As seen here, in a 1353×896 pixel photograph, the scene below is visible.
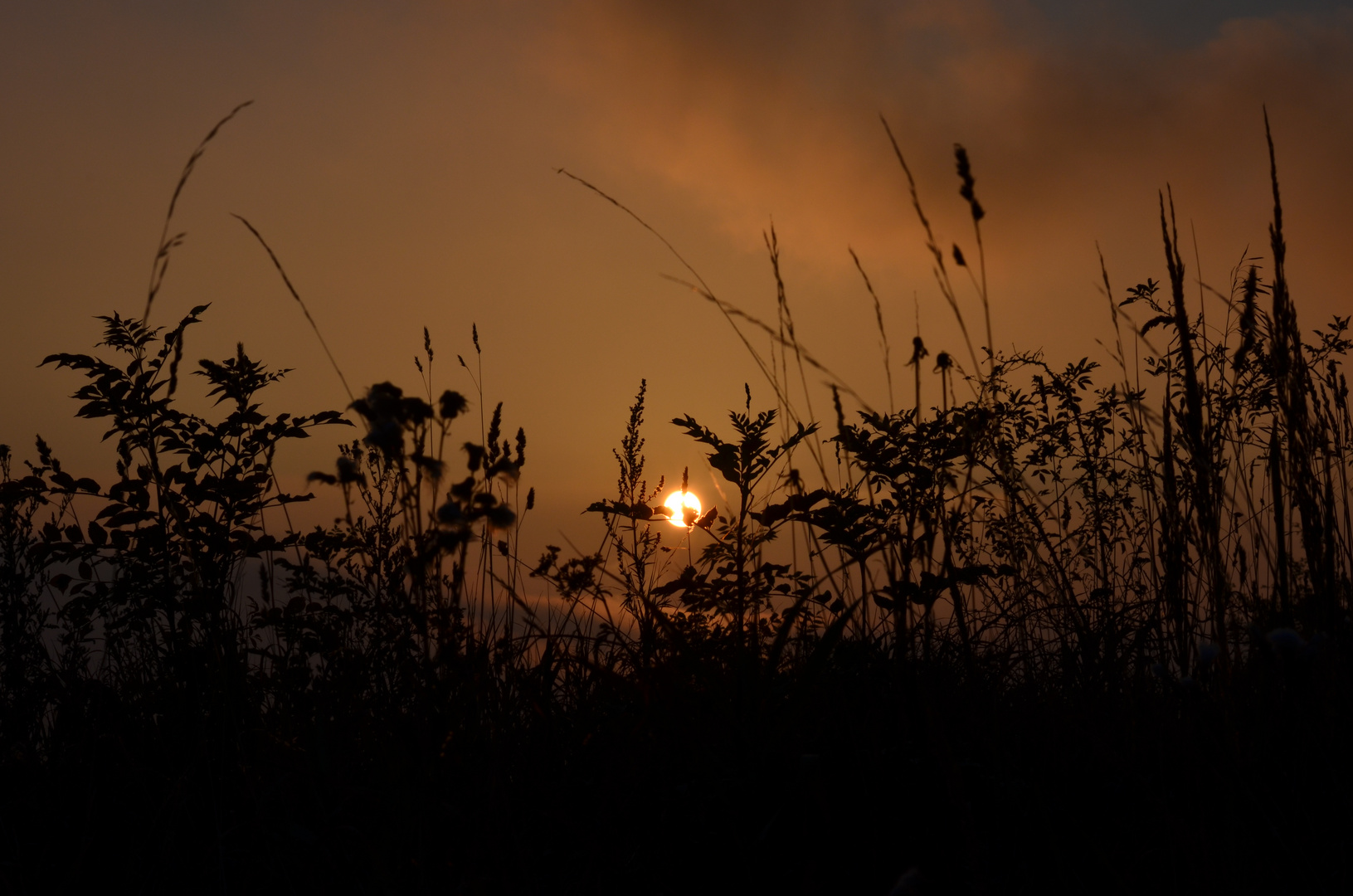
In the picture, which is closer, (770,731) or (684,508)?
(770,731)

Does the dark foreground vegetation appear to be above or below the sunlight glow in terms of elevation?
below

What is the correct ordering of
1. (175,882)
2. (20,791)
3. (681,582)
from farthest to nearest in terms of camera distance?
(681,582), (20,791), (175,882)

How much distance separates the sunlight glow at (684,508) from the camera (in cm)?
305

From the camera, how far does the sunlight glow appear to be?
3053 millimetres

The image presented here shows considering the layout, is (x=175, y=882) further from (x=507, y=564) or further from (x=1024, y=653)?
(x=1024, y=653)

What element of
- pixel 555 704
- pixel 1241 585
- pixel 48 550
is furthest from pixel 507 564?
pixel 1241 585

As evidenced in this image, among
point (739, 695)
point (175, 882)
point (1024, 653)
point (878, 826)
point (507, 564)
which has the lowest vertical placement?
point (175, 882)

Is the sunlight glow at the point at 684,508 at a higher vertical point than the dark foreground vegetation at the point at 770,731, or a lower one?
higher

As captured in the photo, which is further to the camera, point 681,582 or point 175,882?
point 681,582

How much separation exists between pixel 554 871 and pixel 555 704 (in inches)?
28.5

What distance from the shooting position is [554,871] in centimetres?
155

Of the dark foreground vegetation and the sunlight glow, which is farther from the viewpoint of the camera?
the sunlight glow

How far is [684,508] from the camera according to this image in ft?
10.2

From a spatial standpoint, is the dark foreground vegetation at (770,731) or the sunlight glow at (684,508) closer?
the dark foreground vegetation at (770,731)
